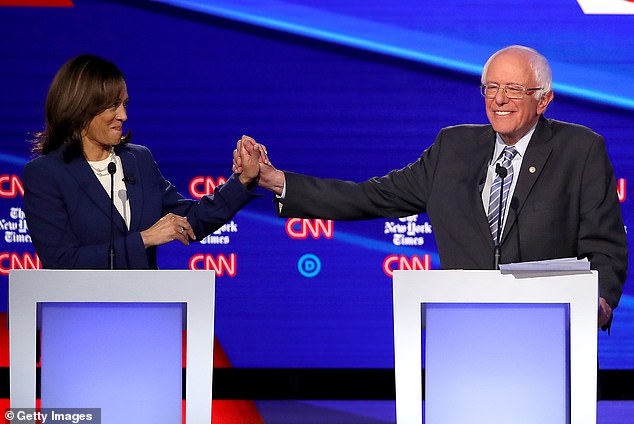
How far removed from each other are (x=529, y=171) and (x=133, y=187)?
1.24m

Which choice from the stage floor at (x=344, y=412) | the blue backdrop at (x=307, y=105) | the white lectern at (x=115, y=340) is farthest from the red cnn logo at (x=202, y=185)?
the white lectern at (x=115, y=340)

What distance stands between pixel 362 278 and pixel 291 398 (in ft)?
2.32

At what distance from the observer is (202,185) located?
16.6ft

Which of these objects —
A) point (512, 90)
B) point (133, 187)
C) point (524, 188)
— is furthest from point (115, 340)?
point (512, 90)

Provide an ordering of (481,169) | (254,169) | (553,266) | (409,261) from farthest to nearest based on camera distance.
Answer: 1. (409,261)
2. (254,169)
3. (481,169)
4. (553,266)

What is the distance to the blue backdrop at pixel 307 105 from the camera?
4949 millimetres

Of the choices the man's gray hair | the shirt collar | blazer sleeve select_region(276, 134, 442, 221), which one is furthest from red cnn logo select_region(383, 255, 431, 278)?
the man's gray hair

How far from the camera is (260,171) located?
346cm

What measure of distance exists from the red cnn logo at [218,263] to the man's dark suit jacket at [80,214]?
1.64 m

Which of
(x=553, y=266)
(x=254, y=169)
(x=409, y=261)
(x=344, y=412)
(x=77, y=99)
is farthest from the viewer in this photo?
(x=344, y=412)

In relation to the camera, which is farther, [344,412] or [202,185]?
[344,412]

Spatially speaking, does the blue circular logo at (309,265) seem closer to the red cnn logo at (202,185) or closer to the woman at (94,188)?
the red cnn logo at (202,185)

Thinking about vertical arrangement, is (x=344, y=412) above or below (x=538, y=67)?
below

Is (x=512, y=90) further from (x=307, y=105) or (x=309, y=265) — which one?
(x=309, y=265)
